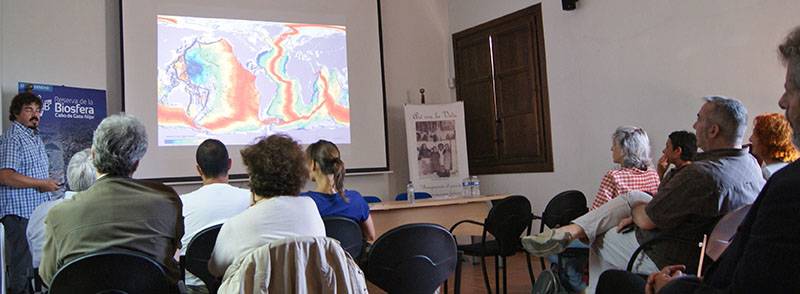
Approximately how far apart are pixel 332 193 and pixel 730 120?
185cm

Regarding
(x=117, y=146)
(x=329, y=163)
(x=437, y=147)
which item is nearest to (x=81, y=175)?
(x=117, y=146)

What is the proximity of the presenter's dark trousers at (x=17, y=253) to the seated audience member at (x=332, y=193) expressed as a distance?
2.34 metres

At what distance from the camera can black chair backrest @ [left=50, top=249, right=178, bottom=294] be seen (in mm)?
1846

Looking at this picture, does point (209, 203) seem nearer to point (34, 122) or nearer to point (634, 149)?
point (34, 122)

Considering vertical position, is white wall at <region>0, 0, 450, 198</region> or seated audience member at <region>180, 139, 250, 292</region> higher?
white wall at <region>0, 0, 450, 198</region>

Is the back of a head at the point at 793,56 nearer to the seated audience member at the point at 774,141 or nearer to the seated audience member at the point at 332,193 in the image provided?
the seated audience member at the point at 774,141

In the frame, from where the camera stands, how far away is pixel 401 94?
7.36 metres

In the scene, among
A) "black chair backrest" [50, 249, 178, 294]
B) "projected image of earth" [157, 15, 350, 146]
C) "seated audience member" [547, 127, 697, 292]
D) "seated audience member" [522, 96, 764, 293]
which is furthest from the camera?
"projected image of earth" [157, 15, 350, 146]

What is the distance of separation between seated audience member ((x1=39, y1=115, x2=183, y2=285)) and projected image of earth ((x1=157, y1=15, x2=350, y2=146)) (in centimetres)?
355

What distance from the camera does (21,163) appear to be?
423 cm

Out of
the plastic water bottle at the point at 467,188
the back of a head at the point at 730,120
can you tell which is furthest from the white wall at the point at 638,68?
the back of a head at the point at 730,120

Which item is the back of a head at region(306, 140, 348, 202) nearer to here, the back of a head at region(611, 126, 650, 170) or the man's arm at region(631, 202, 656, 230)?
the man's arm at region(631, 202, 656, 230)

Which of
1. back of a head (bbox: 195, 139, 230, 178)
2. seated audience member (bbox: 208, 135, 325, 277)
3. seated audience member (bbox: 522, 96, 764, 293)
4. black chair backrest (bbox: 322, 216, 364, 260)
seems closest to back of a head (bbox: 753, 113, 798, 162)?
seated audience member (bbox: 522, 96, 764, 293)

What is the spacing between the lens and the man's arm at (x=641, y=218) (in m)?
2.52
